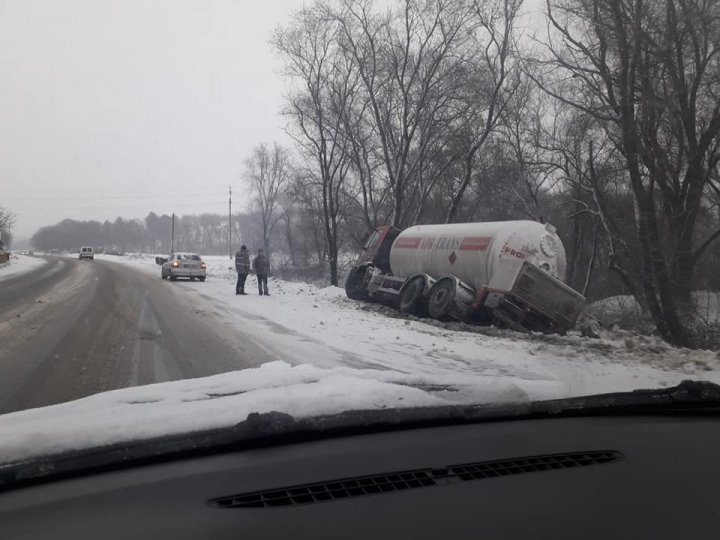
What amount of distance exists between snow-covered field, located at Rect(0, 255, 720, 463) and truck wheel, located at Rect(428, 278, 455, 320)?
635 mm

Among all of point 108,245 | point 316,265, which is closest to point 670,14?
point 316,265

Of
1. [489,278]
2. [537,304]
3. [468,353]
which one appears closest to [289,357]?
[468,353]

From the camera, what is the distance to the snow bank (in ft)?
8.59

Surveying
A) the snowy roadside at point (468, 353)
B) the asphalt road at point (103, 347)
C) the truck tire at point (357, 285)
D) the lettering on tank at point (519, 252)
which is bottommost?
the snowy roadside at point (468, 353)

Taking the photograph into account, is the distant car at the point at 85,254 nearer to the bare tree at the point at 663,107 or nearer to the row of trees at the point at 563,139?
the row of trees at the point at 563,139

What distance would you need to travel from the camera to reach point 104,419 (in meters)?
2.95

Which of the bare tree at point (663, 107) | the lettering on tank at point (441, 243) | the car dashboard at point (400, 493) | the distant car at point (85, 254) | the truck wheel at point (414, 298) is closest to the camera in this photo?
the car dashboard at point (400, 493)

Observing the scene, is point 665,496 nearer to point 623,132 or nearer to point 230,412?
point 230,412

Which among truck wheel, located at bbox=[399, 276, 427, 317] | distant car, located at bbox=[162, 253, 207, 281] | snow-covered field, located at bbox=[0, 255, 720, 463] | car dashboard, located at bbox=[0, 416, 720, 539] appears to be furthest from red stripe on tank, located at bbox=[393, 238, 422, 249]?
car dashboard, located at bbox=[0, 416, 720, 539]

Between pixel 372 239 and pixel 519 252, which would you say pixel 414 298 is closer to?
pixel 519 252

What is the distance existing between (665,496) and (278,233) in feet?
260

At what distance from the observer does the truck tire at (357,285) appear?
1997 cm

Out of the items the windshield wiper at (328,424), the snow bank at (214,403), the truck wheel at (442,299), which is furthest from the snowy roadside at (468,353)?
the truck wheel at (442,299)

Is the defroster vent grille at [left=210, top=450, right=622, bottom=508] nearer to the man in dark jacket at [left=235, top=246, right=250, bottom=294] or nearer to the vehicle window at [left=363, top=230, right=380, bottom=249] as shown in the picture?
the vehicle window at [left=363, top=230, right=380, bottom=249]
